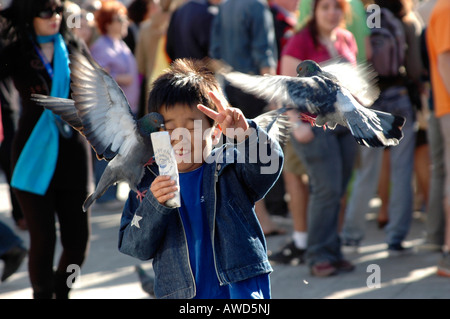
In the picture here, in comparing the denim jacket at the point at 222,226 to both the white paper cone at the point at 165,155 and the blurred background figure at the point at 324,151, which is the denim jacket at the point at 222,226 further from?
→ the blurred background figure at the point at 324,151

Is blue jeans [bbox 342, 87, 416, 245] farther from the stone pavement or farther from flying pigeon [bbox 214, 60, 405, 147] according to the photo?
flying pigeon [bbox 214, 60, 405, 147]

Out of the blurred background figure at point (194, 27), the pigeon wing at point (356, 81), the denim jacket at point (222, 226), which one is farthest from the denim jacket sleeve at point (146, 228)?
the blurred background figure at point (194, 27)

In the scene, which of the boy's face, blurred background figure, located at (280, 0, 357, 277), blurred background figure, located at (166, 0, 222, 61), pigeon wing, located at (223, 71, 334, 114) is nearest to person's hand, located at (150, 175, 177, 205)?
the boy's face

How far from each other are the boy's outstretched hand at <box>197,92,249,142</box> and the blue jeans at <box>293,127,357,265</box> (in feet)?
8.58

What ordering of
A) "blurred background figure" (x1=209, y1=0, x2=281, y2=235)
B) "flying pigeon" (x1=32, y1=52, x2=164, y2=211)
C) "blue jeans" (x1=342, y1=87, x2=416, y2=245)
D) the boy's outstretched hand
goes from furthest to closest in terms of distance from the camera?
1. "blurred background figure" (x1=209, y1=0, x2=281, y2=235)
2. "blue jeans" (x1=342, y1=87, x2=416, y2=245)
3. "flying pigeon" (x1=32, y1=52, x2=164, y2=211)
4. the boy's outstretched hand

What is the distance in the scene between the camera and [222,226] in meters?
2.37

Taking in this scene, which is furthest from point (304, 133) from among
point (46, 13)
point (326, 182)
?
point (46, 13)

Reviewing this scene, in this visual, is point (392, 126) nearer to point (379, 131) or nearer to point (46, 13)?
point (379, 131)

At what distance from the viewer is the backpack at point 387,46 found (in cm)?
538

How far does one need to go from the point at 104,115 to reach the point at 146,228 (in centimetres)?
44

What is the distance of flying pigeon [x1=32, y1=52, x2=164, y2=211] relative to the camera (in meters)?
2.40

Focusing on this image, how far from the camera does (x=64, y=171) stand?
382 cm

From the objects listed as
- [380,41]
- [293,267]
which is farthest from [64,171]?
[380,41]
